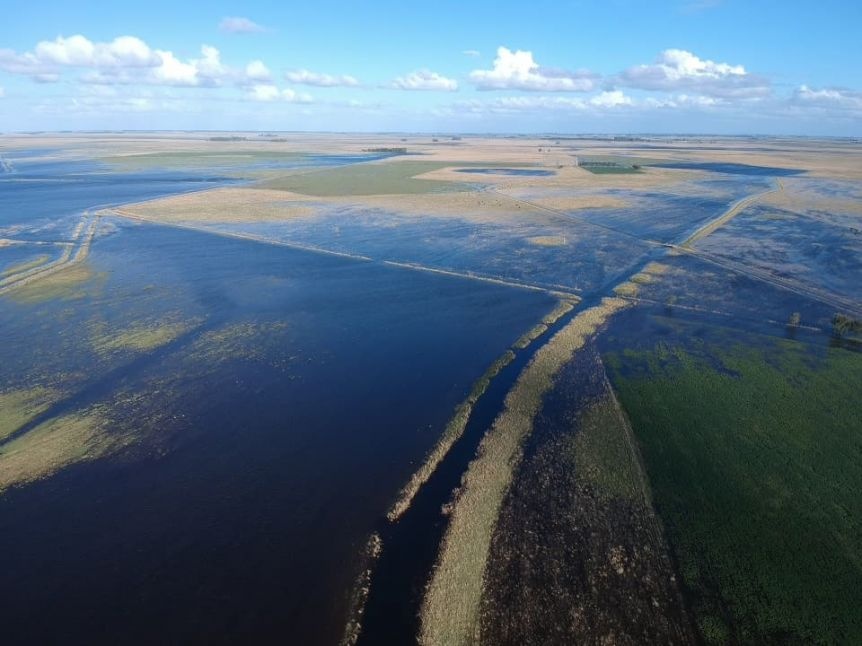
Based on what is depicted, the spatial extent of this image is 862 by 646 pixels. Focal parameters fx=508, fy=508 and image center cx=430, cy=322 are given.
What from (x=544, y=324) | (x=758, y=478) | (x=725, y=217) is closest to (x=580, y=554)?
(x=758, y=478)

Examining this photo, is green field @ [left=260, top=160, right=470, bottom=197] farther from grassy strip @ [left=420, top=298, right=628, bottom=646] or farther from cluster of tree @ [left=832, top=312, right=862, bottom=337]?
grassy strip @ [left=420, top=298, right=628, bottom=646]

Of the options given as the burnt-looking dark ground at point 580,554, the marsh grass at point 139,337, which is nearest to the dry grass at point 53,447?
the marsh grass at point 139,337

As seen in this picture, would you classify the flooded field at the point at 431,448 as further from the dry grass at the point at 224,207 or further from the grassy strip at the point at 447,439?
the dry grass at the point at 224,207

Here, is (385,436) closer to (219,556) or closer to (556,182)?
(219,556)

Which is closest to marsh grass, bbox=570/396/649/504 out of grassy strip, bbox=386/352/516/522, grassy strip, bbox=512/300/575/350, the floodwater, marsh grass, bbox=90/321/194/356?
grassy strip, bbox=386/352/516/522

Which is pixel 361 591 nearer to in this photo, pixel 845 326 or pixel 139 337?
pixel 139 337

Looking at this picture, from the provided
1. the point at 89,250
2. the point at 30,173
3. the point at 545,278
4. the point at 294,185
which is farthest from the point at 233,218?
the point at 30,173
